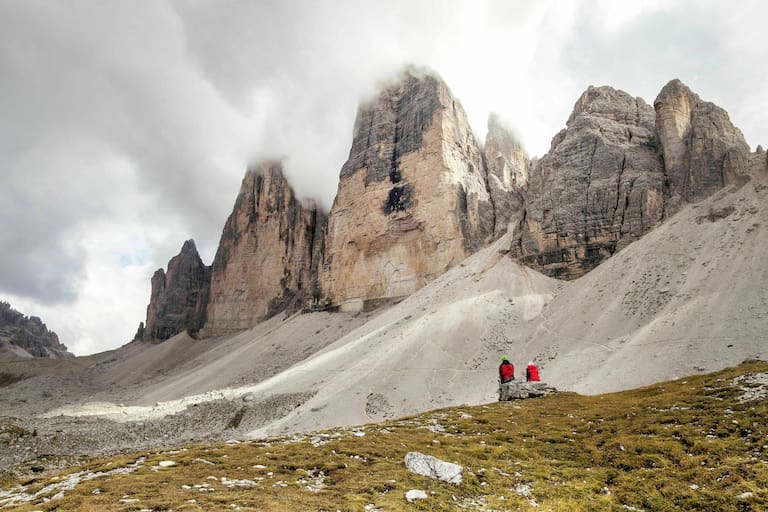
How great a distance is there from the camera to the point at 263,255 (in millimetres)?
108938

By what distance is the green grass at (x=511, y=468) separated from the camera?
871 cm

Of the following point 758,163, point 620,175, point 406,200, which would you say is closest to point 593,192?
point 620,175

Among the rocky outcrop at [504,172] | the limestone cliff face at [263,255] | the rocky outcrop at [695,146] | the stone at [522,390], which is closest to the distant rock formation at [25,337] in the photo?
the limestone cliff face at [263,255]

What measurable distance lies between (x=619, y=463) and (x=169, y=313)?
133177mm

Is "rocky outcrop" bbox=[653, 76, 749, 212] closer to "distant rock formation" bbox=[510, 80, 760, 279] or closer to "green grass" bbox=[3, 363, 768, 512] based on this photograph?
"distant rock formation" bbox=[510, 80, 760, 279]

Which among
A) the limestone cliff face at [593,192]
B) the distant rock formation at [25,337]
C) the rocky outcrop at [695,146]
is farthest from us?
the distant rock formation at [25,337]

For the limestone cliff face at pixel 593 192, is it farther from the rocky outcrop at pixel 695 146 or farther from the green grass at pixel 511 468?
the green grass at pixel 511 468

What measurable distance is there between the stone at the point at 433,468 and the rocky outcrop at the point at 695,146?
4835 cm

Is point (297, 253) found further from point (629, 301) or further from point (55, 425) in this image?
point (629, 301)

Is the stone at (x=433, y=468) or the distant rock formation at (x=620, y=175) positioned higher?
the distant rock formation at (x=620, y=175)

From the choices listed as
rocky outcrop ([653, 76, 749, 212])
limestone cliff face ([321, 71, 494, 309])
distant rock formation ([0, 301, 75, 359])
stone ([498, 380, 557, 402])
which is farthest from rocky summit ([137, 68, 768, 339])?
distant rock formation ([0, 301, 75, 359])

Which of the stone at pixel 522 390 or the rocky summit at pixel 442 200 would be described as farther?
the rocky summit at pixel 442 200

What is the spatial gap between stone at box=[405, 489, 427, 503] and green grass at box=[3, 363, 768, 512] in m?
0.15

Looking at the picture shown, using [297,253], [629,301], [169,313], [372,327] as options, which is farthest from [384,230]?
[169,313]
